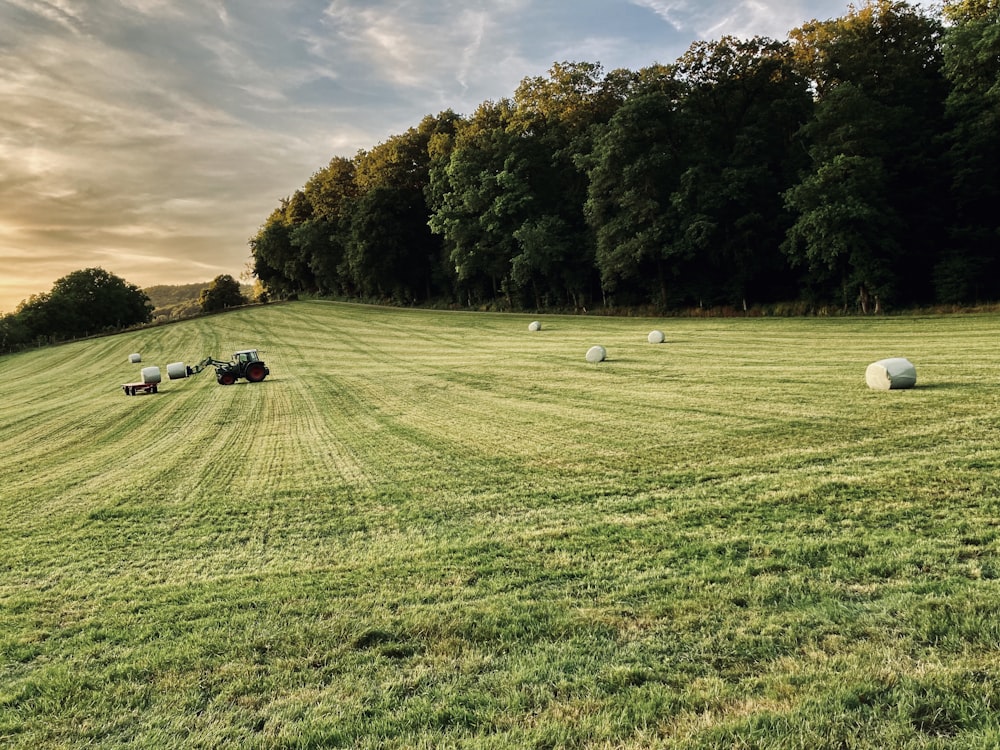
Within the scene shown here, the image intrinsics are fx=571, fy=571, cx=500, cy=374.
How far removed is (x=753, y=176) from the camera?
42094 millimetres

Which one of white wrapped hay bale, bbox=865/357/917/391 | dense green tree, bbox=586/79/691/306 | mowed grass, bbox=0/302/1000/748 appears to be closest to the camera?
mowed grass, bbox=0/302/1000/748

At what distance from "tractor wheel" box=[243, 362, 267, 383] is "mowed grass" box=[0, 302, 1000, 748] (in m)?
12.4

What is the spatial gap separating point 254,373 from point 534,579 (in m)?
25.5

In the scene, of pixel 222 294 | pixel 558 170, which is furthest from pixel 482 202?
pixel 222 294

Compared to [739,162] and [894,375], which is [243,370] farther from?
[739,162]

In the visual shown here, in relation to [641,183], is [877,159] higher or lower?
lower

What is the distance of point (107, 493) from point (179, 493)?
165 centimetres

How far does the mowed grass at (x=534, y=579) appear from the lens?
3.89 m

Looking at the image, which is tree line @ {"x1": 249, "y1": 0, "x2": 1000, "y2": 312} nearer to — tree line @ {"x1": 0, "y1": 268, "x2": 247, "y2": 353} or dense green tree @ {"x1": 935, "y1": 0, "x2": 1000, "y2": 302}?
dense green tree @ {"x1": 935, "y1": 0, "x2": 1000, "y2": 302}

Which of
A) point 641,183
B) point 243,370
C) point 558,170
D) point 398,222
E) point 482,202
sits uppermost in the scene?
point 558,170

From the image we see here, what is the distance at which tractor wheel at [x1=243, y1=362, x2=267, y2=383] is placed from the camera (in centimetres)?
2816

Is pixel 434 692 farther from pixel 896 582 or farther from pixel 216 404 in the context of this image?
pixel 216 404

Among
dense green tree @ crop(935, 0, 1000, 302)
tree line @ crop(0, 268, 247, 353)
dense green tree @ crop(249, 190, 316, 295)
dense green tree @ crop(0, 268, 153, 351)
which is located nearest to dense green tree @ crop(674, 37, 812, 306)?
dense green tree @ crop(935, 0, 1000, 302)

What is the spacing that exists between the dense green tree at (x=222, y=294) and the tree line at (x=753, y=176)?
69.9 meters
